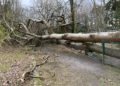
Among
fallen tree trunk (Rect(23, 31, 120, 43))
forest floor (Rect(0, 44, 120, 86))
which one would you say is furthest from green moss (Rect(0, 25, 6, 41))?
forest floor (Rect(0, 44, 120, 86))

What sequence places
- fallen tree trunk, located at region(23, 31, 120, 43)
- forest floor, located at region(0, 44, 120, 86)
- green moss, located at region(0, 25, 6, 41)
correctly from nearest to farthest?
forest floor, located at region(0, 44, 120, 86) < fallen tree trunk, located at region(23, 31, 120, 43) < green moss, located at region(0, 25, 6, 41)

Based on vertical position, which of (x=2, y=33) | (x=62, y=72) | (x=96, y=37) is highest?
(x=96, y=37)

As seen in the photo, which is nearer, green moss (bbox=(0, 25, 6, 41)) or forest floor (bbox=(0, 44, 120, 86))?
forest floor (bbox=(0, 44, 120, 86))

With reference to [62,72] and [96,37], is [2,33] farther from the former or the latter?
[62,72]

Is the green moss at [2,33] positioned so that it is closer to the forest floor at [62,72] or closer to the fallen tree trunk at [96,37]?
the fallen tree trunk at [96,37]

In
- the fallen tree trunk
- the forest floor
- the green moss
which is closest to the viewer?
the forest floor

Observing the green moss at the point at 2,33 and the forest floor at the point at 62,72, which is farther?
the green moss at the point at 2,33

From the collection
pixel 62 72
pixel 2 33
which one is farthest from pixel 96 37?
pixel 2 33

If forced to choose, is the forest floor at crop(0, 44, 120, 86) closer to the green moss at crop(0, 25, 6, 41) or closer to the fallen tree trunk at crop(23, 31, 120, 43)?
the fallen tree trunk at crop(23, 31, 120, 43)

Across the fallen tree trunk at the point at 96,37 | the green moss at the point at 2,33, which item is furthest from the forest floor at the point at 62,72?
the green moss at the point at 2,33

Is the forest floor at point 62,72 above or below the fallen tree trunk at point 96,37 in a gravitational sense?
below

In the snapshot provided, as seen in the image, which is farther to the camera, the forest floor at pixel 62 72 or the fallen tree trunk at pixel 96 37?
the fallen tree trunk at pixel 96 37

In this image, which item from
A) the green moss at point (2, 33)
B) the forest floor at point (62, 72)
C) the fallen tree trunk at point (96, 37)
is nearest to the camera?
the forest floor at point (62, 72)

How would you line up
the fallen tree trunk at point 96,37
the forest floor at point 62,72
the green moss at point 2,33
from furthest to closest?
the green moss at point 2,33
the fallen tree trunk at point 96,37
the forest floor at point 62,72
